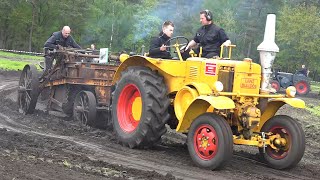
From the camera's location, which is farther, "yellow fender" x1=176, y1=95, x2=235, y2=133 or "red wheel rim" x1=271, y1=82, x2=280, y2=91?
"red wheel rim" x1=271, y1=82, x2=280, y2=91

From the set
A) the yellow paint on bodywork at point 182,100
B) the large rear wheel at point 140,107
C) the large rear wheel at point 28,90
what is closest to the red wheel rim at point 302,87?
the large rear wheel at point 28,90

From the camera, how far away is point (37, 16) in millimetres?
42625

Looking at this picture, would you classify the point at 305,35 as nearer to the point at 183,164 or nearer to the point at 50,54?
the point at 50,54

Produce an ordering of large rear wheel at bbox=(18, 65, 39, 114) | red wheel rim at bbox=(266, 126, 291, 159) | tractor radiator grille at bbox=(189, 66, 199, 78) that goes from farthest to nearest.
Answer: large rear wheel at bbox=(18, 65, 39, 114)
tractor radiator grille at bbox=(189, 66, 199, 78)
red wheel rim at bbox=(266, 126, 291, 159)

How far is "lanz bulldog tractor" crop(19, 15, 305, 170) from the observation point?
20.9 ft

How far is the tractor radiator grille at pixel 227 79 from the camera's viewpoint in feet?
22.5

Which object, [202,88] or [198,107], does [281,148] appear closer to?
[198,107]

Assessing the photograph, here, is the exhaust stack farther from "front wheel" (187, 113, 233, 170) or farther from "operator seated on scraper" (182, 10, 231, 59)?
"front wheel" (187, 113, 233, 170)

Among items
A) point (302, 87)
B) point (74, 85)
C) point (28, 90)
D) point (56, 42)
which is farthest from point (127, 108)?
point (302, 87)

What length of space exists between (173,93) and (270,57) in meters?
1.53

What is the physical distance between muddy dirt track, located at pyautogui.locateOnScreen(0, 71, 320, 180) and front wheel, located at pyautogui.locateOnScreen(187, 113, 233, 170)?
134mm

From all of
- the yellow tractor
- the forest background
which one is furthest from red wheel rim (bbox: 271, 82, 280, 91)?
the yellow tractor

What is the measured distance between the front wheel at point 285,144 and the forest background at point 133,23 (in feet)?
67.4

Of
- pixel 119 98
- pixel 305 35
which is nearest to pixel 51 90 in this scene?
pixel 119 98
